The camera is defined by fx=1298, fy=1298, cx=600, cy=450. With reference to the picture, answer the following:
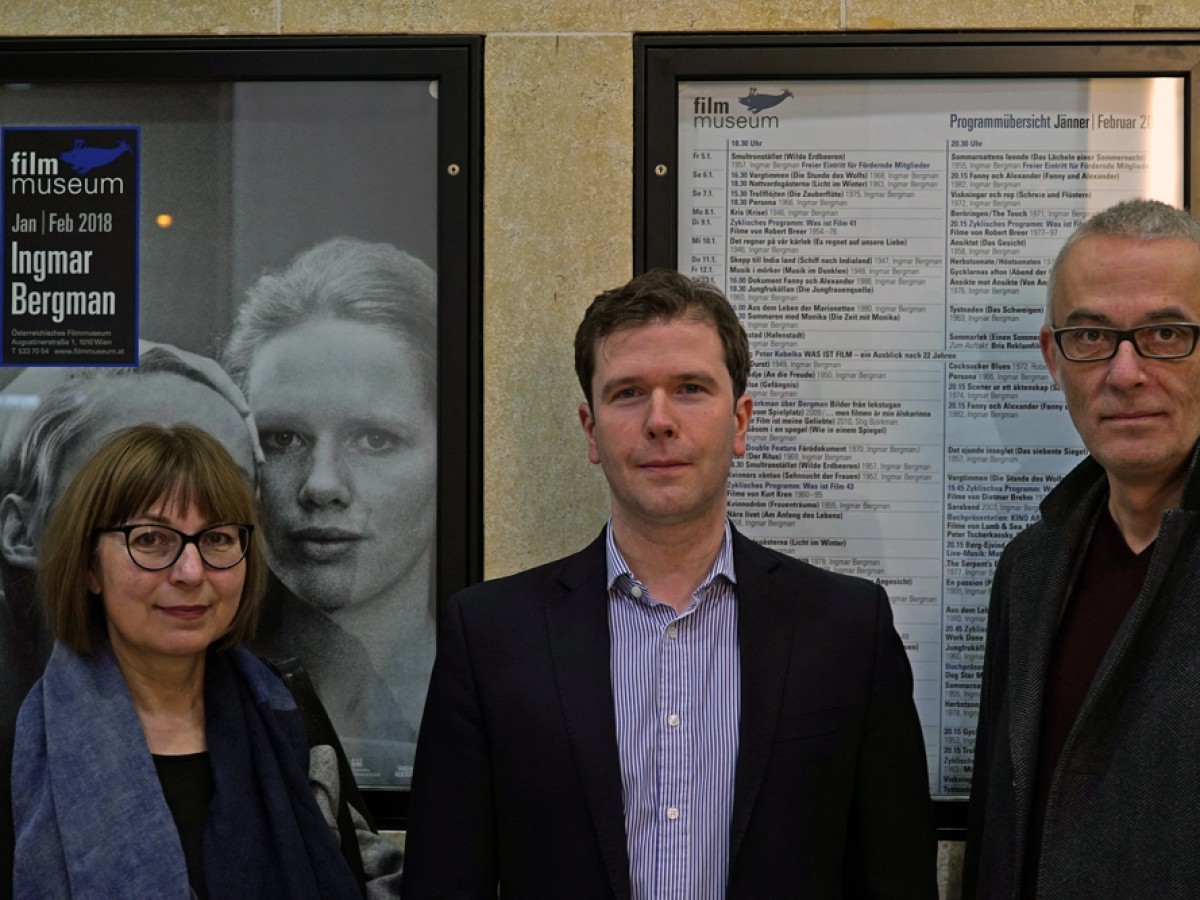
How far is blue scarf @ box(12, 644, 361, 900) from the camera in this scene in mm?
2236

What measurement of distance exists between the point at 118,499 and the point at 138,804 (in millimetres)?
549

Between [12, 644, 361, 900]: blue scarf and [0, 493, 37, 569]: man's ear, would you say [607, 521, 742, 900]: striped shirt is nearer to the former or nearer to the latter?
[12, 644, 361, 900]: blue scarf

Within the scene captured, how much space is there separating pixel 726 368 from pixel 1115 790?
1.03 metres

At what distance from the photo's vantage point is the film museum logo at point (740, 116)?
2.99 metres

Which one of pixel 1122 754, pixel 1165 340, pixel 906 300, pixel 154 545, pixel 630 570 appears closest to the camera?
pixel 1122 754

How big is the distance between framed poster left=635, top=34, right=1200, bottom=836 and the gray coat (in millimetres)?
564

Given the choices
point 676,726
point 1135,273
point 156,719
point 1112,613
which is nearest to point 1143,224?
point 1135,273

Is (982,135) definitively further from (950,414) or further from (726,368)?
(726,368)

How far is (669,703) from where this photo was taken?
240 centimetres

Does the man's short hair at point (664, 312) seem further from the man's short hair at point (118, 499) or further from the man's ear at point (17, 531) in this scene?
the man's ear at point (17, 531)

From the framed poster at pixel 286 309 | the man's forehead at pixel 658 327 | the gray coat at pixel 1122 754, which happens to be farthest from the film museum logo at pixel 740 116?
the gray coat at pixel 1122 754

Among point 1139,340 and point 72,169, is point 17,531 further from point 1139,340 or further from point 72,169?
point 1139,340

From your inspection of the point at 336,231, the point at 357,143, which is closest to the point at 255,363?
the point at 336,231

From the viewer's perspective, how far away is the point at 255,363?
3020 millimetres
